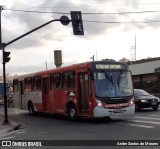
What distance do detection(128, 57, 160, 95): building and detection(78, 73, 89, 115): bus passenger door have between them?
108 ft

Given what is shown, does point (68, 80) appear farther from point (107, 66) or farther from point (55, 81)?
point (107, 66)

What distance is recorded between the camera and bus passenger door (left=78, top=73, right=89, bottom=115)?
21.3m

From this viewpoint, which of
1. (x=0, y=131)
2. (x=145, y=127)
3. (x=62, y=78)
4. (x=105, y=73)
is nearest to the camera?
(x=145, y=127)

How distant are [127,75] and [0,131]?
6583mm

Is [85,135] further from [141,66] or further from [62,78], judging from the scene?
[141,66]

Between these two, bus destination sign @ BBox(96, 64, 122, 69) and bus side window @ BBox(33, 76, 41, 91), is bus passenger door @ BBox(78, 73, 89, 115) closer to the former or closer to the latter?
bus destination sign @ BBox(96, 64, 122, 69)

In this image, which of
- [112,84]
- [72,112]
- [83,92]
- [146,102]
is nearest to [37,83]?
[72,112]

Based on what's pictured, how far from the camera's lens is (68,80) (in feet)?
76.2

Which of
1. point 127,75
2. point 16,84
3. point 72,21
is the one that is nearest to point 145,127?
point 127,75

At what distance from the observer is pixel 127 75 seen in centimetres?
2188

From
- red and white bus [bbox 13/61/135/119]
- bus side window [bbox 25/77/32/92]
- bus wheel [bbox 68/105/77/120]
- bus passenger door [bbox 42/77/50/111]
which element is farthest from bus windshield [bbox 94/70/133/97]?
bus side window [bbox 25/77/32/92]

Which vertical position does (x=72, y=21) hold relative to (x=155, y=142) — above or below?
above

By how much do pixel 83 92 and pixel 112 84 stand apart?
4.88ft

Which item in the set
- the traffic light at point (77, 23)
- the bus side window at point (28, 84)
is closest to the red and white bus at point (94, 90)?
the traffic light at point (77, 23)
